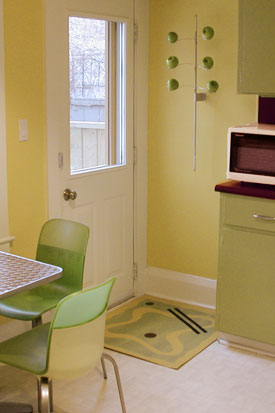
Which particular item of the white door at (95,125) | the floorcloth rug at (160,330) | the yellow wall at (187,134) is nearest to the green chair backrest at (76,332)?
the floorcloth rug at (160,330)

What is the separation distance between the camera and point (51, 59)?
353 centimetres

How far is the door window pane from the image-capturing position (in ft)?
12.3

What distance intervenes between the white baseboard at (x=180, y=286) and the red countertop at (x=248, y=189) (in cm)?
91

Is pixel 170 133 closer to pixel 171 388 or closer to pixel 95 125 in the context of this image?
pixel 95 125

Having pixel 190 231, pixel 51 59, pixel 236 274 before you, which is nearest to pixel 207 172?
pixel 190 231

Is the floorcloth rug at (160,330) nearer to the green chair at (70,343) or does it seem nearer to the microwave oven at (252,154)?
the microwave oven at (252,154)

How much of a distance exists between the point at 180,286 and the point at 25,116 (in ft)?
5.36

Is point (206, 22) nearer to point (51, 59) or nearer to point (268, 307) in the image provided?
point (51, 59)

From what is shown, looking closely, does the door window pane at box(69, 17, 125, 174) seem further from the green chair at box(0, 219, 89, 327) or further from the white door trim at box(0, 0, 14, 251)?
the green chair at box(0, 219, 89, 327)

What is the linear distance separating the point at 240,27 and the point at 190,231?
55.3 inches

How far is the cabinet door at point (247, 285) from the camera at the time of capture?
344cm

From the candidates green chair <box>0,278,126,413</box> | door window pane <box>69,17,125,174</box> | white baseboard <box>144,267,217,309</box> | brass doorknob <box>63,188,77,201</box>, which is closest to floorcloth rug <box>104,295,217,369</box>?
white baseboard <box>144,267,217,309</box>

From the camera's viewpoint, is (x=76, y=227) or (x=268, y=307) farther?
(x=268, y=307)

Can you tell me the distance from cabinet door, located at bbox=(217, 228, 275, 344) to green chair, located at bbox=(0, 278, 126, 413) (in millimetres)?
1252
